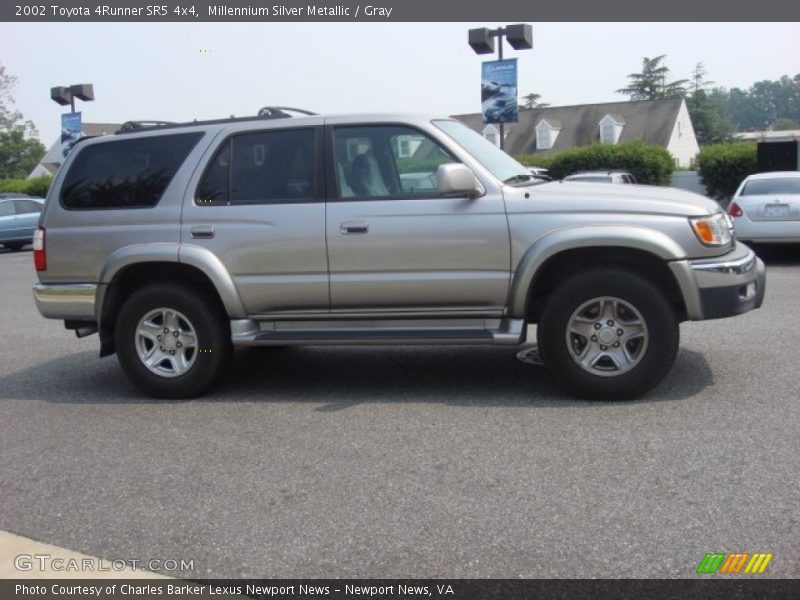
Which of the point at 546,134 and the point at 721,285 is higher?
the point at 546,134

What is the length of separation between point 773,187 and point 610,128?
134 ft

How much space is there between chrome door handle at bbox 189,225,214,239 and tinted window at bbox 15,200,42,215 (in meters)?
20.4

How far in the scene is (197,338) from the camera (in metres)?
6.34

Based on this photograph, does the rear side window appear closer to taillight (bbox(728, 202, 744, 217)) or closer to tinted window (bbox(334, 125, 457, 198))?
tinted window (bbox(334, 125, 457, 198))

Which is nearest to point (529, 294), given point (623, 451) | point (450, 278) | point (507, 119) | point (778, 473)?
point (450, 278)

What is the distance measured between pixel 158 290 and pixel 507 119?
17.5 m

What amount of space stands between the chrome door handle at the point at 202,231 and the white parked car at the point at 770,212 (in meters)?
9.42

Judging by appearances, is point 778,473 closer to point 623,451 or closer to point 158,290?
point 623,451

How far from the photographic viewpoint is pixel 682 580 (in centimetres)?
338

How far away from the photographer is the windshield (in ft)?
20.3

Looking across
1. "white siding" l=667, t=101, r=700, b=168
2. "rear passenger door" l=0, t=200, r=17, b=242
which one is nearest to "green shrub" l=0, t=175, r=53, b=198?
"rear passenger door" l=0, t=200, r=17, b=242

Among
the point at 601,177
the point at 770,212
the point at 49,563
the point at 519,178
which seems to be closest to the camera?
the point at 49,563

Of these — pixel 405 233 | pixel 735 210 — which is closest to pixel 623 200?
pixel 405 233

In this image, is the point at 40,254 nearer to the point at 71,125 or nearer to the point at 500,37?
the point at 500,37
